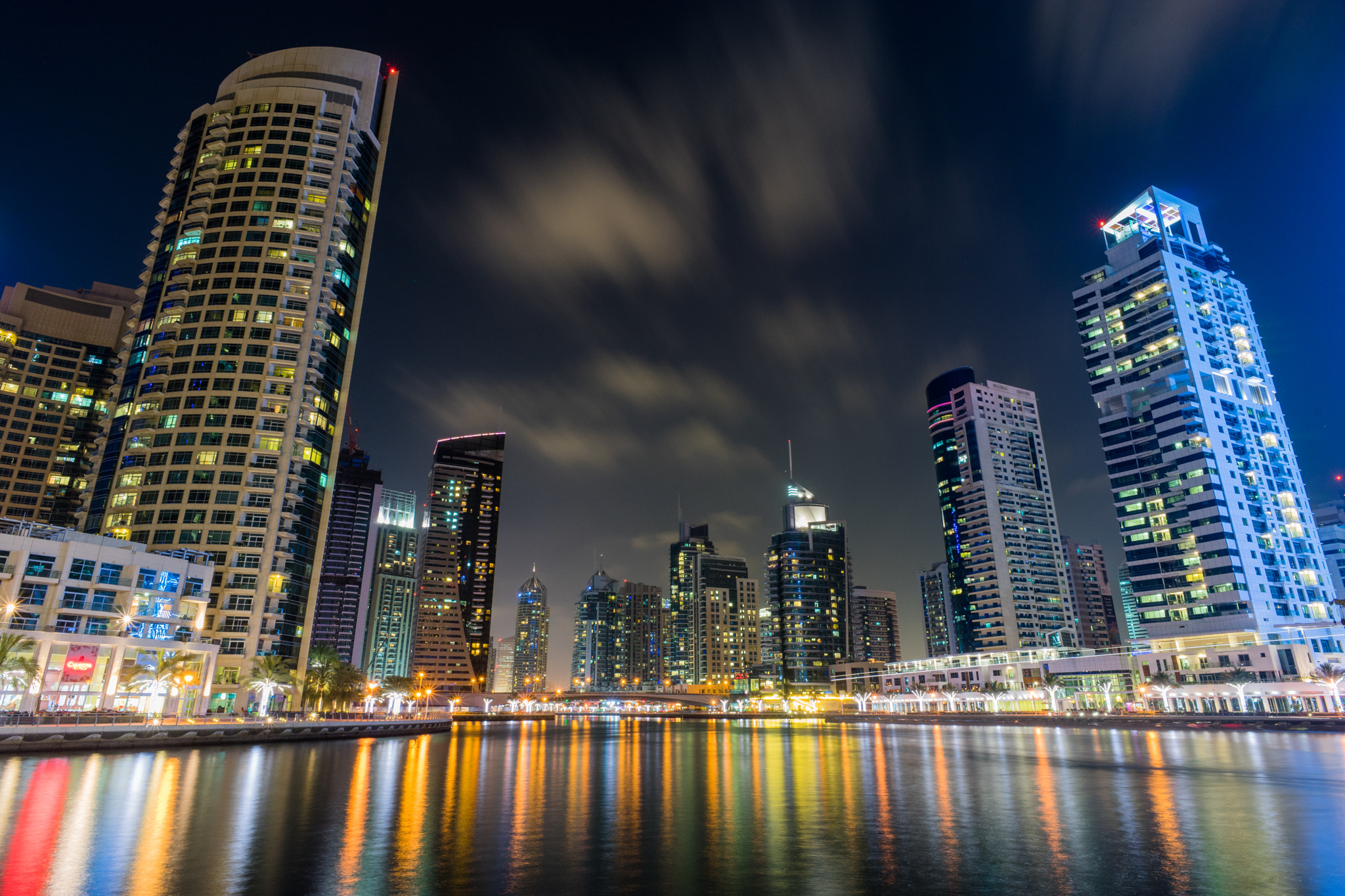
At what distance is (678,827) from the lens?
91.9 ft

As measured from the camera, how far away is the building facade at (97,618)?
81875 mm

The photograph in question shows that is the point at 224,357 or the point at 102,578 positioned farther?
the point at 224,357

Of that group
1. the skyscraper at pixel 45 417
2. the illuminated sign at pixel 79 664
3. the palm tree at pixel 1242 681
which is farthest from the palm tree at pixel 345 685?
the palm tree at pixel 1242 681

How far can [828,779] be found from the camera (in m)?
45.5

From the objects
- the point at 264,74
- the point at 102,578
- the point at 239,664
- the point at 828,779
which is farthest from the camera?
the point at 264,74

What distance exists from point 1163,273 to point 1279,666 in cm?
9050

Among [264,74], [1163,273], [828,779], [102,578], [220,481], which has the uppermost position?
[264,74]

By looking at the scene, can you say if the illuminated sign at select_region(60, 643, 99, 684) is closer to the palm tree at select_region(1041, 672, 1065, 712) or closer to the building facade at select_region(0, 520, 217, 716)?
the building facade at select_region(0, 520, 217, 716)

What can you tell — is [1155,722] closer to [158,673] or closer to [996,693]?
[996,693]

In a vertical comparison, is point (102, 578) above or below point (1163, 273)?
below

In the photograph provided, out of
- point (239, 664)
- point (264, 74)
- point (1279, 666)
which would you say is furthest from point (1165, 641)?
point (264, 74)

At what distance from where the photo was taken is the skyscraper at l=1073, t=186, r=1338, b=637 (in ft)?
506

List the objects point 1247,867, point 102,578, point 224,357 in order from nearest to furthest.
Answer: point 1247,867 < point 102,578 < point 224,357

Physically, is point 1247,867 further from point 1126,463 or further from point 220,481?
point 1126,463
